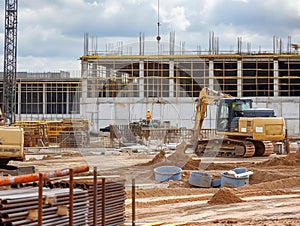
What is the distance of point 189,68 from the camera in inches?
1970

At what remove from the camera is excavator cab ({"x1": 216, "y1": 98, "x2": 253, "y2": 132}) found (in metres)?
27.0

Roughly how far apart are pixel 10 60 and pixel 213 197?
121 feet

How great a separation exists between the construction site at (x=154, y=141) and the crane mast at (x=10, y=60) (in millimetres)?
91

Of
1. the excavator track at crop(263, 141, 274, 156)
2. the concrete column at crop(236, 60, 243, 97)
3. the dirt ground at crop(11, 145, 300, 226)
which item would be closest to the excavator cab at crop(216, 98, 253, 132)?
the excavator track at crop(263, 141, 274, 156)

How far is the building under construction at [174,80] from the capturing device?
48.8 metres

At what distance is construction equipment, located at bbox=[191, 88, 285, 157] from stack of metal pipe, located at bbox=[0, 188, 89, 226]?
18769 millimetres

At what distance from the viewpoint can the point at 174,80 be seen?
49969mm

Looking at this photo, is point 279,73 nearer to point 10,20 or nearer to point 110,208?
point 10,20

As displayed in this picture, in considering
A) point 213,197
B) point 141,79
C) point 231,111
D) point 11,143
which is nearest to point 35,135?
point 231,111

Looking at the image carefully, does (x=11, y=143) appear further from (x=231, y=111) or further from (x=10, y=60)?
(x=10, y=60)

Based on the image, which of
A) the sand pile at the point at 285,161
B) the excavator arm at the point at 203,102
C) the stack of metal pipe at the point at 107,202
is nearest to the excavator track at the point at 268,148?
the excavator arm at the point at 203,102

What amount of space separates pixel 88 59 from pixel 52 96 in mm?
8542

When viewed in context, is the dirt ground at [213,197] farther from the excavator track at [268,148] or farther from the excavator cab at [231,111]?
the excavator track at [268,148]

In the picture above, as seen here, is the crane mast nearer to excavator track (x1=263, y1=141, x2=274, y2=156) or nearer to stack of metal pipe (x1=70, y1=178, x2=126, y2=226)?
excavator track (x1=263, y1=141, x2=274, y2=156)
